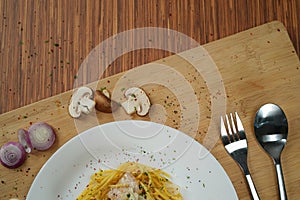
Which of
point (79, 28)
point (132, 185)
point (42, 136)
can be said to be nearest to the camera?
point (132, 185)

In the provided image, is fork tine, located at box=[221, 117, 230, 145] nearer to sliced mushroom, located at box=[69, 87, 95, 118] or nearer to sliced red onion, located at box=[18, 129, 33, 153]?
sliced mushroom, located at box=[69, 87, 95, 118]

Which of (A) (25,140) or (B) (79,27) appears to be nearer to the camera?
(A) (25,140)

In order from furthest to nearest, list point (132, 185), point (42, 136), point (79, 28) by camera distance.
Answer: point (79, 28), point (42, 136), point (132, 185)

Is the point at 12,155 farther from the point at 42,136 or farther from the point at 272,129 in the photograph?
the point at 272,129

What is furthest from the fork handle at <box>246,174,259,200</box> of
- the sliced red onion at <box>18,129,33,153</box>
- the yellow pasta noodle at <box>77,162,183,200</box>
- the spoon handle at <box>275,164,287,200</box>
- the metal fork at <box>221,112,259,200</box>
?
the sliced red onion at <box>18,129,33,153</box>

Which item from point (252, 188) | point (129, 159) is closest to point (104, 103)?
point (129, 159)

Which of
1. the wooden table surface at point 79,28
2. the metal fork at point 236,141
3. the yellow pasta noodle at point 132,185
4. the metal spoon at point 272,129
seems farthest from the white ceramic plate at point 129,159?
the wooden table surface at point 79,28

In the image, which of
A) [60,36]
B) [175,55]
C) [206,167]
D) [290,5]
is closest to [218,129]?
[206,167]
